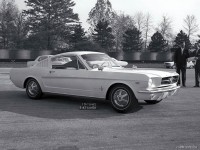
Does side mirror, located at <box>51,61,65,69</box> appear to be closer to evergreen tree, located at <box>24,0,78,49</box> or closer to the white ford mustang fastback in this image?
the white ford mustang fastback

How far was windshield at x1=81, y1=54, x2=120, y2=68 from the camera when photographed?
24.4 feet

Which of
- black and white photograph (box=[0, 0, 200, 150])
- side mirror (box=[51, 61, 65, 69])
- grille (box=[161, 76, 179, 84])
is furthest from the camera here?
side mirror (box=[51, 61, 65, 69])

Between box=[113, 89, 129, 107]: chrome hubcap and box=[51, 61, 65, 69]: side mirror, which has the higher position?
box=[51, 61, 65, 69]: side mirror

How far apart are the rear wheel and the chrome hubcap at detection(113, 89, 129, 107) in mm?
2578

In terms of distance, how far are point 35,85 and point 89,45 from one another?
41.2 m

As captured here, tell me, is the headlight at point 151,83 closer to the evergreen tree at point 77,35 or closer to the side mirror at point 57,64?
the side mirror at point 57,64

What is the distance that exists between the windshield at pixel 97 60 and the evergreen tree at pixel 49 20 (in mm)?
43808

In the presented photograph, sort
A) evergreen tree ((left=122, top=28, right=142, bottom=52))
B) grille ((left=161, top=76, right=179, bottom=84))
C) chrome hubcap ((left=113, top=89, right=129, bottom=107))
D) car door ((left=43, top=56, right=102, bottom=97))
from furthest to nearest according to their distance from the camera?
1. evergreen tree ((left=122, top=28, right=142, bottom=52))
2. car door ((left=43, top=56, right=102, bottom=97))
3. grille ((left=161, top=76, right=179, bottom=84))
4. chrome hubcap ((left=113, top=89, right=129, bottom=107))

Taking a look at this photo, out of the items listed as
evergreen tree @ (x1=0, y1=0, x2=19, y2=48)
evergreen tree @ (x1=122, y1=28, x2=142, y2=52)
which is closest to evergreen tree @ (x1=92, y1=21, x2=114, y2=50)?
evergreen tree @ (x1=122, y1=28, x2=142, y2=52)

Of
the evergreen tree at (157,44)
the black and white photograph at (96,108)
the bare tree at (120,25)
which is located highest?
the bare tree at (120,25)

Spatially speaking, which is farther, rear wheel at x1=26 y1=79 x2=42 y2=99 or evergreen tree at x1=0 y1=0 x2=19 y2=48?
evergreen tree at x1=0 y1=0 x2=19 y2=48

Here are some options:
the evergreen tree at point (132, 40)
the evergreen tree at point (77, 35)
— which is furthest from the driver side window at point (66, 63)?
the evergreen tree at point (132, 40)

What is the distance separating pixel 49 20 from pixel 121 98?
154 ft

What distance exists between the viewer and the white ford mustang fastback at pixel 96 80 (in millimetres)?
6535
